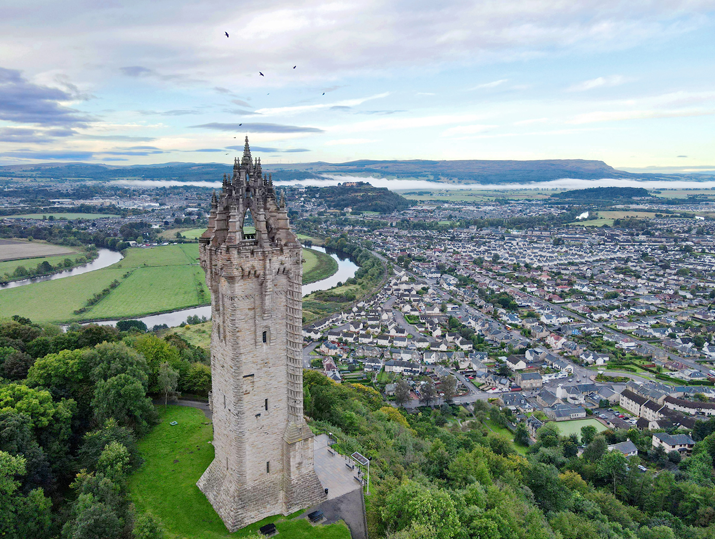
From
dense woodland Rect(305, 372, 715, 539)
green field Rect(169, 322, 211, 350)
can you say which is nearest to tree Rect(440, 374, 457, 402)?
dense woodland Rect(305, 372, 715, 539)

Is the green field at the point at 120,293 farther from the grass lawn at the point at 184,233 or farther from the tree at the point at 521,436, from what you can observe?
the tree at the point at 521,436

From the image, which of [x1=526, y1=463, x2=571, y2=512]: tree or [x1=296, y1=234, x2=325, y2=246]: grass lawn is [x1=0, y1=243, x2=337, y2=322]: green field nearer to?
[x1=296, y1=234, x2=325, y2=246]: grass lawn

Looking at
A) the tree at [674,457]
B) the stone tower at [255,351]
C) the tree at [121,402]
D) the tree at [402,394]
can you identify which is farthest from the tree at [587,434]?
the tree at [121,402]

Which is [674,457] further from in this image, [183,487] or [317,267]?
[317,267]

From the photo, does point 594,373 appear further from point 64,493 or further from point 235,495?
point 64,493

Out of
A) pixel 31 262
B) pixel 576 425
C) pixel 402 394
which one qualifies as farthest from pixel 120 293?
pixel 576 425

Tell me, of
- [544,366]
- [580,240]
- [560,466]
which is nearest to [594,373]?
[544,366]
